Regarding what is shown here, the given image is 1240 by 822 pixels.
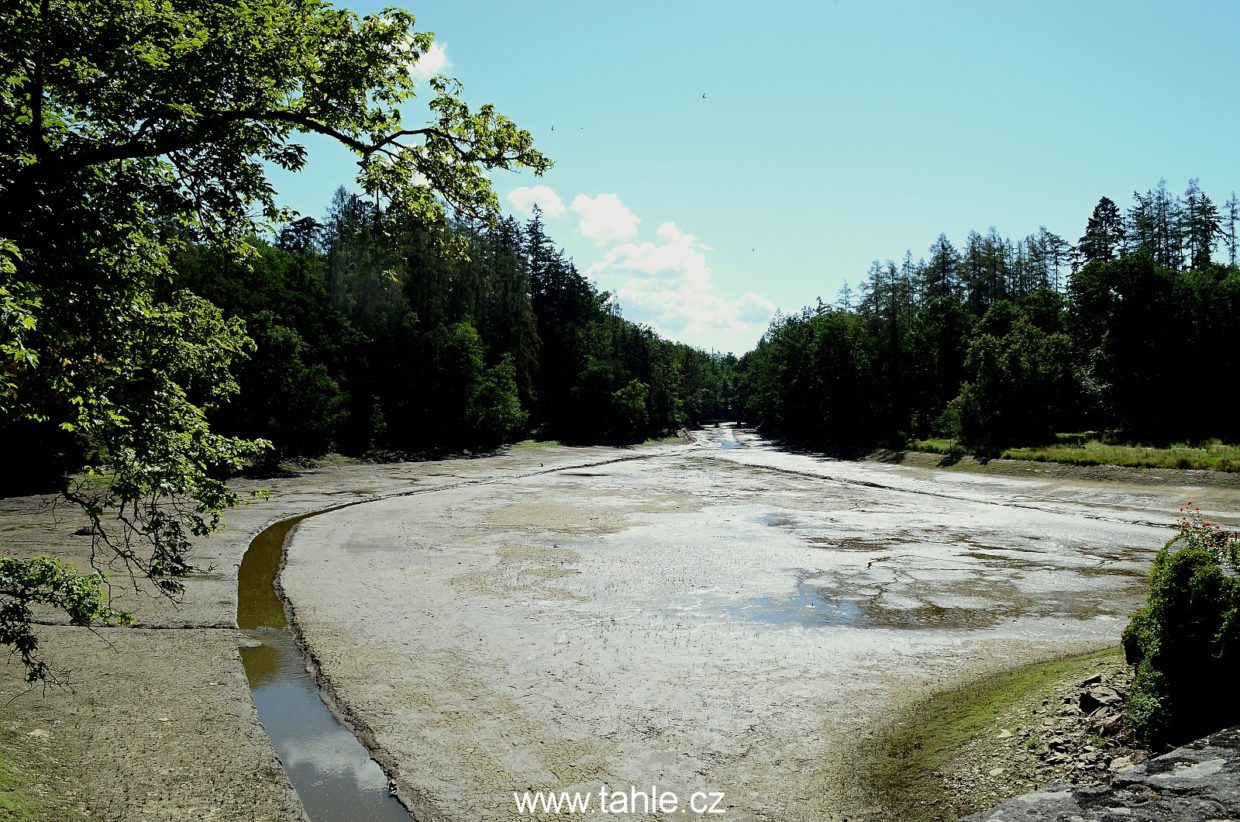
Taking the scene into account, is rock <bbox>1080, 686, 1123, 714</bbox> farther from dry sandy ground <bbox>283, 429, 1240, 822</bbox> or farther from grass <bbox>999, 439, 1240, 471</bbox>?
grass <bbox>999, 439, 1240, 471</bbox>

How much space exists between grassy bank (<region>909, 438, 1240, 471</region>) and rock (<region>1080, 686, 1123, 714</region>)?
32.1 m

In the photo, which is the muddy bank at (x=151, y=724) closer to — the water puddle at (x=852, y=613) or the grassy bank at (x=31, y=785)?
the grassy bank at (x=31, y=785)

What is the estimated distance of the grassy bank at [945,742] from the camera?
245 inches

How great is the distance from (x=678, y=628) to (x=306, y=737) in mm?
6439

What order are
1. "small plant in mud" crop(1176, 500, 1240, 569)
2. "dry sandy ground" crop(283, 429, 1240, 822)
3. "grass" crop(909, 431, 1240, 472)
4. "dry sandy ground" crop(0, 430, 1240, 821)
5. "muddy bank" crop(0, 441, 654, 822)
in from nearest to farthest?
1. "small plant in mud" crop(1176, 500, 1240, 569)
2. "muddy bank" crop(0, 441, 654, 822)
3. "dry sandy ground" crop(0, 430, 1240, 821)
4. "dry sandy ground" crop(283, 429, 1240, 822)
5. "grass" crop(909, 431, 1240, 472)

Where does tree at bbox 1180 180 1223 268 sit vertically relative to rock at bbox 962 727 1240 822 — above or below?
above

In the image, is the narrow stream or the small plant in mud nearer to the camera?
the small plant in mud

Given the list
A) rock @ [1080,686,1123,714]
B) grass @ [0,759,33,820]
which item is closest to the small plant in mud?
rock @ [1080,686,1123,714]

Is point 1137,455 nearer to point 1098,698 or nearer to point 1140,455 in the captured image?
point 1140,455

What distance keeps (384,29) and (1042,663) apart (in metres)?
12.1

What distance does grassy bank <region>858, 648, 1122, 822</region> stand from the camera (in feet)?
20.4

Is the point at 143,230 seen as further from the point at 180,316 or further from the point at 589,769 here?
the point at 589,769

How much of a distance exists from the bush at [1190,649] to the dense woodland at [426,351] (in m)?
18.7

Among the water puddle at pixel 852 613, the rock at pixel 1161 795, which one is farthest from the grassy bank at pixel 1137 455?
the rock at pixel 1161 795
